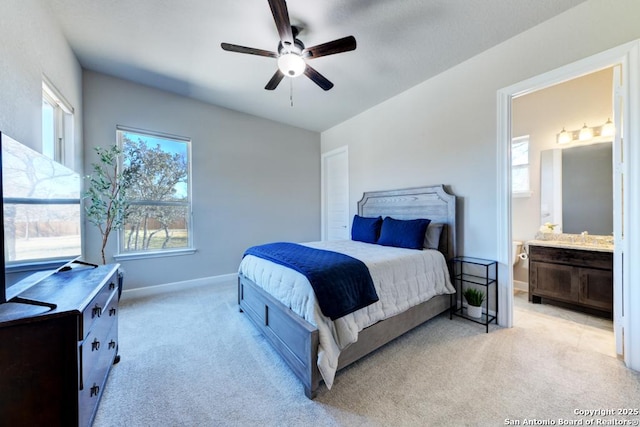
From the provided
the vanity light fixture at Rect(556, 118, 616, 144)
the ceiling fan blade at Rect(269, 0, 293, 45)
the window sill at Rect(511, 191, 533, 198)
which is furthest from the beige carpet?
the ceiling fan blade at Rect(269, 0, 293, 45)

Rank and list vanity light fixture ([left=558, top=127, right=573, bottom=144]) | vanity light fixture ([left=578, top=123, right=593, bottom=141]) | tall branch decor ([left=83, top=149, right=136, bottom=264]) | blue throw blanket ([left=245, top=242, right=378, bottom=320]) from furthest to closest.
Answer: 1. vanity light fixture ([left=558, top=127, right=573, bottom=144])
2. vanity light fixture ([left=578, top=123, right=593, bottom=141])
3. tall branch decor ([left=83, top=149, right=136, bottom=264])
4. blue throw blanket ([left=245, top=242, right=378, bottom=320])

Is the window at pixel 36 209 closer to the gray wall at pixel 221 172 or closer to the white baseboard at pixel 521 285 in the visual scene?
the gray wall at pixel 221 172

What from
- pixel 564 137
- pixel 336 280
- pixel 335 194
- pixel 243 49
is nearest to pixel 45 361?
pixel 336 280

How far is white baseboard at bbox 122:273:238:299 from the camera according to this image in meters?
3.32

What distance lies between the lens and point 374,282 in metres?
2.00

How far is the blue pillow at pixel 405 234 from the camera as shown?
2.83 metres

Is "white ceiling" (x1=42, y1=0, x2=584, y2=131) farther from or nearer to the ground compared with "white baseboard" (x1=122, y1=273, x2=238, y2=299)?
farther from the ground

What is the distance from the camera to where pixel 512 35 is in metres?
2.39

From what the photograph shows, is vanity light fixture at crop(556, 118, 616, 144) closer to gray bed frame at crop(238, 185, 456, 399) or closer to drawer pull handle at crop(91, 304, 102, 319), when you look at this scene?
gray bed frame at crop(238, 185, 456, 399)

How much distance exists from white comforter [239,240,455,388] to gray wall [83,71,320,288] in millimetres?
1514

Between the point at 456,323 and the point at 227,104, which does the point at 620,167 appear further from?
the point at 227,104

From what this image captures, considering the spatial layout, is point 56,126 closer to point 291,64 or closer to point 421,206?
point 291,64

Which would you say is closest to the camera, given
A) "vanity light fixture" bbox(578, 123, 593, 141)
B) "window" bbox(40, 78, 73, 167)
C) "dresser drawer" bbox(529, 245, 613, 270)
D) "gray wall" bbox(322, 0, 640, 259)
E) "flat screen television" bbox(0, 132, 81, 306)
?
"flat screen television" bbox(0, 132, 81, 306)

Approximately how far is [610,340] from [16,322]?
159 inches
